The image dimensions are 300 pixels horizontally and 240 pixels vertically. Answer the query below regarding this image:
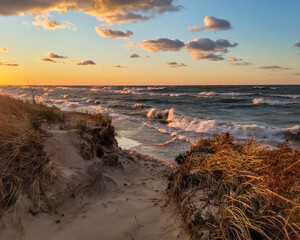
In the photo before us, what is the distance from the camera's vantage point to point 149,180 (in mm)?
5691

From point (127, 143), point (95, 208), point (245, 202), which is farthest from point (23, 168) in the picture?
point (127, 143)

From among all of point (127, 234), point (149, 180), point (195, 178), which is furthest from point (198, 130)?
point (127, 234)

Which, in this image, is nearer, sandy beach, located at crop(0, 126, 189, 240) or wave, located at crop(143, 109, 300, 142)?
sandy beach, located at crop(0, 126, 189, 240)

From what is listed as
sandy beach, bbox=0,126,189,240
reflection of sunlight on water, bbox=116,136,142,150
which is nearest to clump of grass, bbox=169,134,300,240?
sandy beach, bbox=0,126,189,240

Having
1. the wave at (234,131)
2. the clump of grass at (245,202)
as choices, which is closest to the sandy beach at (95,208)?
the clump of grass at (245,202)

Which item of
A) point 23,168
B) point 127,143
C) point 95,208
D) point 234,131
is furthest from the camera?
point 234,131

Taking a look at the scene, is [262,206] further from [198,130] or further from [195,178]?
[198,130]

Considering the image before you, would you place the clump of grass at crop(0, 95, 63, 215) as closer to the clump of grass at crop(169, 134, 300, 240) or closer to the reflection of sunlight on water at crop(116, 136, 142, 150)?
the clump of grass at crop(169, 134, 300, 240)

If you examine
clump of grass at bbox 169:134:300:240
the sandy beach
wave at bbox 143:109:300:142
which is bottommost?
wave at bbox 143:109:300:142

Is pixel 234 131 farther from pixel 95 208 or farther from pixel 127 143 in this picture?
pixel 95 208

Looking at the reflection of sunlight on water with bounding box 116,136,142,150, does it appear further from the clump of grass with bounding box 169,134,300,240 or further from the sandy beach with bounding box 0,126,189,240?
the clump of grass with bounding box 169,134,300,240

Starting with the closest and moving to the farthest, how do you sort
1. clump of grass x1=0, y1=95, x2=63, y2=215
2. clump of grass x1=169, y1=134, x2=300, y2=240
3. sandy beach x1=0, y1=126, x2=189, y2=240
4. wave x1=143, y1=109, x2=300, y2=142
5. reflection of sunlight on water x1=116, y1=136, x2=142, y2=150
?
clump of grass x1=169, y1=134, x2=300, y2=240, sandy beach x1=0, y1=126, x2=189, y2=240, clump of grass x1=0, y1=95, x2=63, y2=215, reflection of sunlight on water x1=116, y1=136, x2=142, y2=150, wave x1=143, y1=109, x2=300, y2=142

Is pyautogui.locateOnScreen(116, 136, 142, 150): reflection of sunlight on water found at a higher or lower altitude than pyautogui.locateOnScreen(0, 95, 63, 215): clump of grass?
lower

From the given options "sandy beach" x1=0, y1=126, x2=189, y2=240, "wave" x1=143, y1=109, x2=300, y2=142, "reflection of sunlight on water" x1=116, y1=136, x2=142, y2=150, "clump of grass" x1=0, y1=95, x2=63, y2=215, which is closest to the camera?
"sandy beach" x1=0, y1=126, x2=189, y2=240
